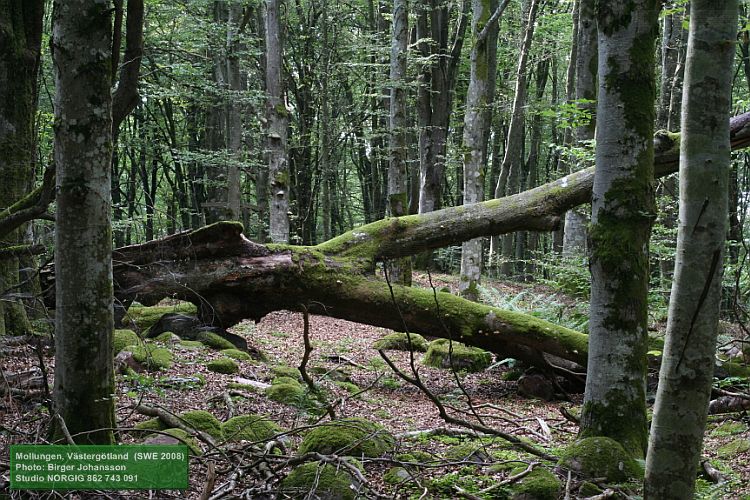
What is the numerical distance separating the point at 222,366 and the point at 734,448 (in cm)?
562

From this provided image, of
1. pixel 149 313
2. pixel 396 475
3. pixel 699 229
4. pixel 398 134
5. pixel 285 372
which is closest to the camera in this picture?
pixel 699 229

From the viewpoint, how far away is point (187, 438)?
16.4 feet

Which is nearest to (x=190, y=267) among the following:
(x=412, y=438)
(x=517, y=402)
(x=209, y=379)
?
(x=209, y=379)

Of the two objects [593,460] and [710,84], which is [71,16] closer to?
[710,84]

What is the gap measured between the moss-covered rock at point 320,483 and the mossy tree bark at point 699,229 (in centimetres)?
203

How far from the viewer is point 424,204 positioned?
56.1ft

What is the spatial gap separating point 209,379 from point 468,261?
783cm

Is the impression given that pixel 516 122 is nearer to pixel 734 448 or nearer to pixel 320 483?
pixel 734 448

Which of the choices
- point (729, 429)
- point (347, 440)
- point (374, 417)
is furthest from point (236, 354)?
point (729, 429)

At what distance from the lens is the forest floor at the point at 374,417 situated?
14.0 feet

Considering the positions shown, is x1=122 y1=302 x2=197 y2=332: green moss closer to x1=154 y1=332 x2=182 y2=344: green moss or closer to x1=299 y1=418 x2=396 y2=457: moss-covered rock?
x1=154 y1=332 x2=182 y2=344: green moss

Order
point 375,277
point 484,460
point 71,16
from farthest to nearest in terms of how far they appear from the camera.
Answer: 1. point 375,277
2. point 484,460
3. point 71,16

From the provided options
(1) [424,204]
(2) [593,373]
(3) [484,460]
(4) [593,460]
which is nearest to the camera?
(4) [593,460]

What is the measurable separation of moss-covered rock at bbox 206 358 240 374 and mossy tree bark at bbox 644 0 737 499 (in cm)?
609
